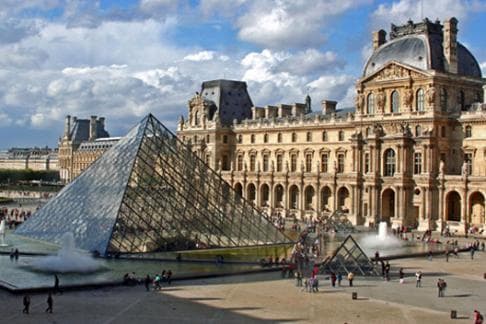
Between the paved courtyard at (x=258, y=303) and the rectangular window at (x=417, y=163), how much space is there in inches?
889

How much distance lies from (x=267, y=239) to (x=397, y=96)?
834 inches

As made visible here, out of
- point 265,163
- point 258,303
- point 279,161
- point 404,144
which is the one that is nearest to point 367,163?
point 404,144

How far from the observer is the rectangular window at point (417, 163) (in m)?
50.0

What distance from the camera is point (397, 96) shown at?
51750 millimetres

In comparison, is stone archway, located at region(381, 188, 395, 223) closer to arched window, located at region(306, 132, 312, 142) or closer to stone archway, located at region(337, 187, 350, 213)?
stone archway, located at region(337, 187, 350, 213)

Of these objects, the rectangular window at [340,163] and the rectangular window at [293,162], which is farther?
the rectangular window at [293,162]

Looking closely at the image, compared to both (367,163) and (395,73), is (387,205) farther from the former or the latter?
(395,73)

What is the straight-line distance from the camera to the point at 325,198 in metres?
58.8

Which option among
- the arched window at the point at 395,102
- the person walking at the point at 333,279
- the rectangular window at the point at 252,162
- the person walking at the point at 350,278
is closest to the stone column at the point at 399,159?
the arched window at the point at 395,102

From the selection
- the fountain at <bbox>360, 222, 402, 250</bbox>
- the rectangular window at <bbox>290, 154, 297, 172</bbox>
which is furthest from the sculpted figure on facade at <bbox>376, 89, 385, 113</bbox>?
the rectangular window at <bbox>290, 154, 297, 172</bbox>

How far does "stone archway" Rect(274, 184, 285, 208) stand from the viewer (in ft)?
207

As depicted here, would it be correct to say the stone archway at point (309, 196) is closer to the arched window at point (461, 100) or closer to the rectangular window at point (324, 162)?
the rectangular window at point (324, 162)

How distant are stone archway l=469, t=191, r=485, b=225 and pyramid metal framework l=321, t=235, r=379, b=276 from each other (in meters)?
20.4

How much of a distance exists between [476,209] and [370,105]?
1133cm
